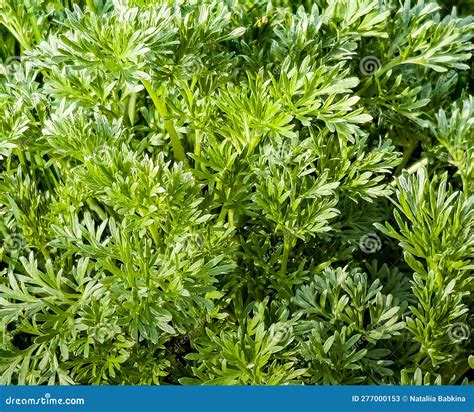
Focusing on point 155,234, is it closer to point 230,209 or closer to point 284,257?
point 230,209

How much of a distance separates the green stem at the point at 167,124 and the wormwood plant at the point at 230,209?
1cm

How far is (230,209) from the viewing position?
2.22 meters

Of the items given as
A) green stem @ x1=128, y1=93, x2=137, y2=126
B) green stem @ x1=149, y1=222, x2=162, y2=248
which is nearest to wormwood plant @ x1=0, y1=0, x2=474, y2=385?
green stem @ x1=149, y1=222, x2=162, y2=248

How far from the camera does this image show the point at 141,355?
7.24ft

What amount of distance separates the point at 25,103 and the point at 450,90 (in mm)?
1403

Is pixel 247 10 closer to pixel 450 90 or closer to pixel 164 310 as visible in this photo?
pixel 450 90

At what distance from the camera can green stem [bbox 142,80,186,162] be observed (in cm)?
223

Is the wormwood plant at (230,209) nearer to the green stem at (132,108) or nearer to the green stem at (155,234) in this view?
the green stem at (155,234)

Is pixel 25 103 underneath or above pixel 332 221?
above

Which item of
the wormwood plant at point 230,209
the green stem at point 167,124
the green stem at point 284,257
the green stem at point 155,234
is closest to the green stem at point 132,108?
the wormwood plant at point 230,209

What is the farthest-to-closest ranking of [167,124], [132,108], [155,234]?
[132,108]
[167,124]
[155,234]

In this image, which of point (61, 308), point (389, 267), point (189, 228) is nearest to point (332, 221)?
point (389, 267)

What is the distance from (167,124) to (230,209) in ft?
1.05

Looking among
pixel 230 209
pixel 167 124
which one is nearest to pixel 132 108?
pixel 167 124
